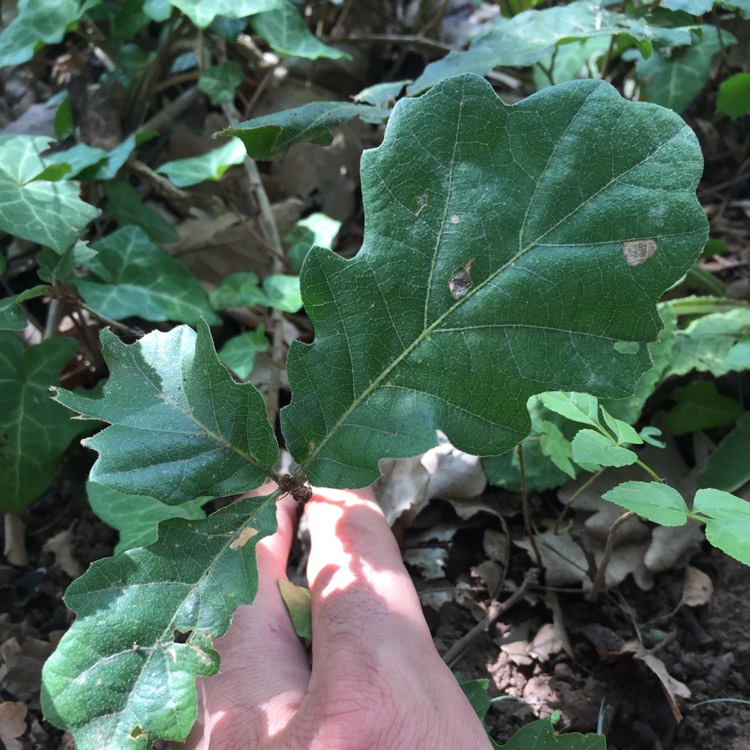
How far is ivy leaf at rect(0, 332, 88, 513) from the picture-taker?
62.3 inches

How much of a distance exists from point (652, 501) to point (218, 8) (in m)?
1.64

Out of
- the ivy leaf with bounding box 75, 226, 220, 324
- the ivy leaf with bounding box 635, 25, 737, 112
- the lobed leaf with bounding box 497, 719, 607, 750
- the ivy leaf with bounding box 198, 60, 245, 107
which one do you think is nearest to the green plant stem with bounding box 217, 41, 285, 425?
the ivy leaf with bounding box 198, 60, 245, 107

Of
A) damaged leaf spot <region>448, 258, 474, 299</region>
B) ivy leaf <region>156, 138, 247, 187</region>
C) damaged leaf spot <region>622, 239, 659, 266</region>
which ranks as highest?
damaged leaf spot <region>622, 239, 659, 266</region>

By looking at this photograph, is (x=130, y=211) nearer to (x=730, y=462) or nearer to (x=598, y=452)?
(x=598, y=452)

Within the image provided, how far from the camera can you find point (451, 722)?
993 mm

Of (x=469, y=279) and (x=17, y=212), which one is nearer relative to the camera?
(x=469, y=279)

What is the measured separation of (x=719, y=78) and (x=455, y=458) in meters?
1.67

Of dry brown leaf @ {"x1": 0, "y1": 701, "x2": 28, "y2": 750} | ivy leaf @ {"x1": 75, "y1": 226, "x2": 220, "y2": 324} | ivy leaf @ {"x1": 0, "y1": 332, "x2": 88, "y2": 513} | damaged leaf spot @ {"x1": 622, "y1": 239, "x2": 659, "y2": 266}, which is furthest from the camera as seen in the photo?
ivy leaf @ {"x1": 75, "y1": 226, "x2": 220, "y2": 324}

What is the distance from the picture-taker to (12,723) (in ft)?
4.48

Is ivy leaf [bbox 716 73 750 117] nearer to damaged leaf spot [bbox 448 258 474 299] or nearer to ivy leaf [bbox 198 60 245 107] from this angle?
damaged leaf spot [bbox 448 258 474 299]

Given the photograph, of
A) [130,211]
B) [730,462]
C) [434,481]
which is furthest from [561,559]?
[130,211]

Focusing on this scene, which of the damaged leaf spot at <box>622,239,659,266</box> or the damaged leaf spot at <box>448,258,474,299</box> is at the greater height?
the damaged leaf spot at <box>622,239,659,266</box>

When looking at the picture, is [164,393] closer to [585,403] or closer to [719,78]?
[585,403]

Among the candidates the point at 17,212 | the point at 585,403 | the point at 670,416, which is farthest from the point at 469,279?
the point at 17,212
